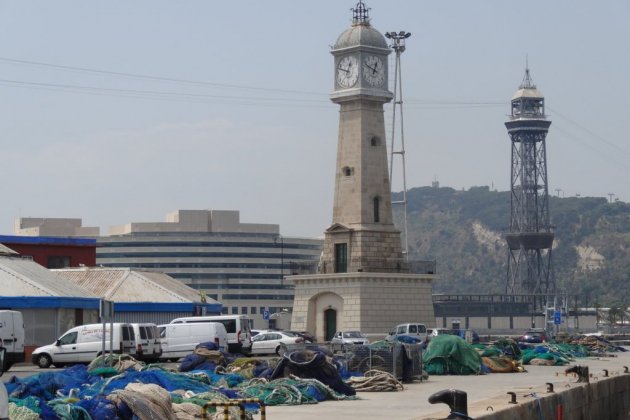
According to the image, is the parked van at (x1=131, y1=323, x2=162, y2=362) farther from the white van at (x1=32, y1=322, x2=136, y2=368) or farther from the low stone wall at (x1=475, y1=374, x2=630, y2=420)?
the low stone wall at (x1=475, y1=374, x2=630, y2=420)

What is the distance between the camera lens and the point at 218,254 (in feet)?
615

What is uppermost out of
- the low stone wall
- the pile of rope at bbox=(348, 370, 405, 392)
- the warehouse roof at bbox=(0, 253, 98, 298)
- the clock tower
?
the clock tower

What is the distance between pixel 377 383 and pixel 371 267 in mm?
41560

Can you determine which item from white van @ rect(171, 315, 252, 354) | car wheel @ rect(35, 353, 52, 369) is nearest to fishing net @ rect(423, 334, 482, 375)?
car wheel @ rect(35, 353, 52, 369)

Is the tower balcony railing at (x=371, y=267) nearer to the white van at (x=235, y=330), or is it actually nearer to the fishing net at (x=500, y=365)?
the white van at (x=235, y=330)

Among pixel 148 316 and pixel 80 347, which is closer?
pixel 80 347

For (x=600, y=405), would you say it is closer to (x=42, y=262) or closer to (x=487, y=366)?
(x=487, y=366)

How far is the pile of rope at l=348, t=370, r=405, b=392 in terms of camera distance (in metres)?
29.5

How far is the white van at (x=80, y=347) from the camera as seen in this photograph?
43.7m

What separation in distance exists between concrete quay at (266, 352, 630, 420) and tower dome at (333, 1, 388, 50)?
121 ft

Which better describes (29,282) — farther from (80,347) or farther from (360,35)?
(360,35)

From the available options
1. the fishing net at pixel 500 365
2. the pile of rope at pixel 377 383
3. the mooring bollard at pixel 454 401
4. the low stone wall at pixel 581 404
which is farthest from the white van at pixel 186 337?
the mooring bollard at pixel 454 401

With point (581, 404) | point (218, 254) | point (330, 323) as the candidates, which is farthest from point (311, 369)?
point (218, 254)

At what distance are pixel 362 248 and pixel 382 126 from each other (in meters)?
7.14
